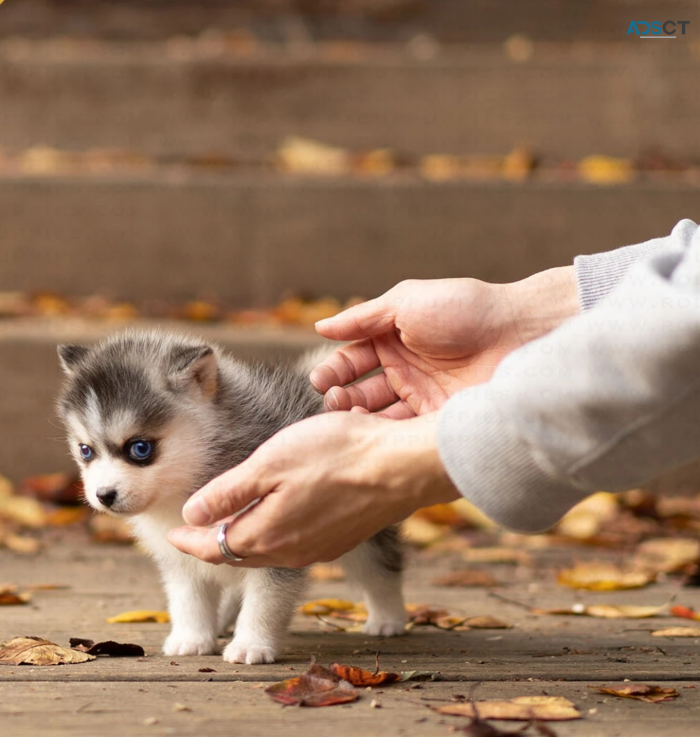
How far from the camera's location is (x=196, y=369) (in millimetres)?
2658

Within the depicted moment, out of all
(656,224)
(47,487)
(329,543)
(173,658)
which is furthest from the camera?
(656,224)

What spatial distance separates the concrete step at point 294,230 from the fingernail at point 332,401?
8.28 ft

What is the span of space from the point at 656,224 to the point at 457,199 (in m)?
0.98

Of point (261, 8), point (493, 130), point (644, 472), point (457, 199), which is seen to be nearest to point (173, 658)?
point (644, 472)

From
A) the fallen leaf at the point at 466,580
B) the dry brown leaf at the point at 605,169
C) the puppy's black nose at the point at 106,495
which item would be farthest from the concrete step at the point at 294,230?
the puppy's black nose at the point at 106,495

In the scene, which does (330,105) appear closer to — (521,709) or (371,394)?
(371,394)

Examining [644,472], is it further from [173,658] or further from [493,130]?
[493,130]

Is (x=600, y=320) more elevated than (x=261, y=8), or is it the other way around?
(x=261, y=8)

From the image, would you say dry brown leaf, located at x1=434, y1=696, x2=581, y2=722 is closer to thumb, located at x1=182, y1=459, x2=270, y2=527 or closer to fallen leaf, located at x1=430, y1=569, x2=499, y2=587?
thumb, located at x1=182, y1=459, x2=270, y2=527

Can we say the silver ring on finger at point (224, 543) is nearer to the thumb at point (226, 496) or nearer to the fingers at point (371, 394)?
the thumb at point (226, 496)

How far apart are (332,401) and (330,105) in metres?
3.47

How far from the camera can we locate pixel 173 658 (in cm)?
254

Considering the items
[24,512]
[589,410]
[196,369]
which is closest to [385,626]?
[196,369]

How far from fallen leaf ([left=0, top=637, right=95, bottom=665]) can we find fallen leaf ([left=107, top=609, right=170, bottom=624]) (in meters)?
0.48
